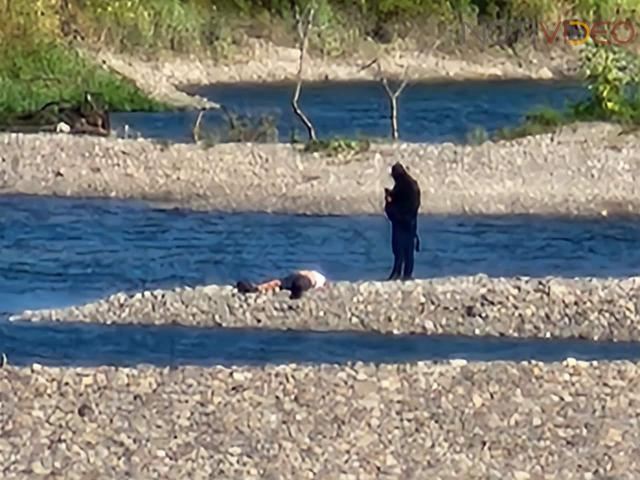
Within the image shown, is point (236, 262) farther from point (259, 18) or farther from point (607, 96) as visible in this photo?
point (259, 18)

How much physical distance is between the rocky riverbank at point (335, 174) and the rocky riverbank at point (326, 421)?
13767 millimetres

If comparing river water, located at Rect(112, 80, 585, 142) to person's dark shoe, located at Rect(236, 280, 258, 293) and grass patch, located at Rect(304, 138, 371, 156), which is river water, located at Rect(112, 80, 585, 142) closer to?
grass patch, located at Rect(304, 138, 371, 156)

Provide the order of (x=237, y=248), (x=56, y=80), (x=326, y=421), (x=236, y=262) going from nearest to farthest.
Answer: (x=326, y=421) < (x=236, y=262) < (x=237, y=248) < (x=56, y=80)

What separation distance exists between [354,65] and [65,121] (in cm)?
2680

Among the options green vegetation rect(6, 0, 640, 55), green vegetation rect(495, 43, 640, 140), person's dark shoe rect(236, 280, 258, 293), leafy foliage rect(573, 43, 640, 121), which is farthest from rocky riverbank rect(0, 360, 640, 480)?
green vegetation rect(6, 0, 640, 55)

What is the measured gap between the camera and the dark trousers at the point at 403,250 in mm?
21062

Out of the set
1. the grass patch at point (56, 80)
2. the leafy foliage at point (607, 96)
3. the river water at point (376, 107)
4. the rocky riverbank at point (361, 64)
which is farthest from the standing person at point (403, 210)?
the rocky riverbank at point (361, 64)

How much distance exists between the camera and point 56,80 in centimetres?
4628

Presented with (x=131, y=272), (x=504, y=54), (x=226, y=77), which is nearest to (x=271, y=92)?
(x=226, y=77)

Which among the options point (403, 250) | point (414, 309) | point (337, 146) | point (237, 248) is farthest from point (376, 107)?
point (414, 309)

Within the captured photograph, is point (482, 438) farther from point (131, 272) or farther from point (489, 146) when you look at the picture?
point (489, 146)

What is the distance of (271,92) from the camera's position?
5444cm

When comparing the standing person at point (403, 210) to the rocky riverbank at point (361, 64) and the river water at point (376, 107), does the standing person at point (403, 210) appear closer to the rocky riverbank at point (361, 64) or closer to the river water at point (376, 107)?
the river water at point (376, 107)

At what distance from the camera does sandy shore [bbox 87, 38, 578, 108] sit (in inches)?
2281
